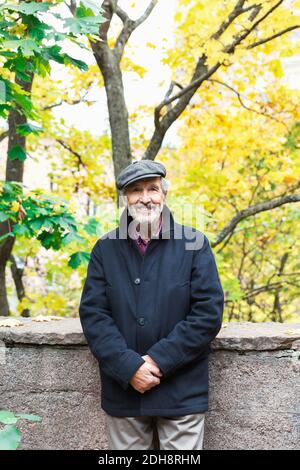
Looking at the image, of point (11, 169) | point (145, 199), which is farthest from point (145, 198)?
point (11, 169)

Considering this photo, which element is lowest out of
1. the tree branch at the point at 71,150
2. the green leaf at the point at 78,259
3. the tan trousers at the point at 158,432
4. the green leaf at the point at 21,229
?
the tan trousers at the point at 158,432

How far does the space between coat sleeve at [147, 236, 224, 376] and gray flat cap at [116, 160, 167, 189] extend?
45 centimetres

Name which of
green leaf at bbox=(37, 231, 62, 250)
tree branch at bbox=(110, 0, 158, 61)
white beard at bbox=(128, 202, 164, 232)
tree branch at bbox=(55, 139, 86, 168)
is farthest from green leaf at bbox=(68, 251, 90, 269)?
tree branch at bbox=(55, 139, 86, 168)

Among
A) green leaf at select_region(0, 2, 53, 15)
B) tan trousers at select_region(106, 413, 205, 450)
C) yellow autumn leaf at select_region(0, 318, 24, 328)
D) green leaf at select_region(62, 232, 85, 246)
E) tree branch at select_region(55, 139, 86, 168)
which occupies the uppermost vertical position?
tree branch at select_region(55, 139, 86, 168)

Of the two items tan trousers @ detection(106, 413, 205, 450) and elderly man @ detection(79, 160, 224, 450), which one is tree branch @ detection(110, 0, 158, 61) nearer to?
elderly man @ detection(79, 160, 224, 450)

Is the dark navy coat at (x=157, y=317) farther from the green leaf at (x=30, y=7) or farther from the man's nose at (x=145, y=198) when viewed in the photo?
the green leaf at (x=30, y=7)

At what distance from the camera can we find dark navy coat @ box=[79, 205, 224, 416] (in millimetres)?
2348

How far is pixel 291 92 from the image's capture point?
8023mm

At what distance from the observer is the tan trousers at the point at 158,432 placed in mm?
2428

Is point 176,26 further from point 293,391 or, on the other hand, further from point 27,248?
point 293,391

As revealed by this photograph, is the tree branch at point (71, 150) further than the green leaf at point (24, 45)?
Yes

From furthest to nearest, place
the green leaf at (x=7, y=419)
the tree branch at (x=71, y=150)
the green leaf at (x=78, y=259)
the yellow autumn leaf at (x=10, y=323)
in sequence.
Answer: the tree branch at (x=71, y=150), the green leaf at (x=78, y=259), the yellow autumn leaf at (x=10, y=323), the green leaf at (x=7, y=419)

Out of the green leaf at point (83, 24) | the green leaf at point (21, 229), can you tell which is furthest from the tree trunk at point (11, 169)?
the green leaf at point (83, 24)

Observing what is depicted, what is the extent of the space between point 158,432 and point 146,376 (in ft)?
1.15
